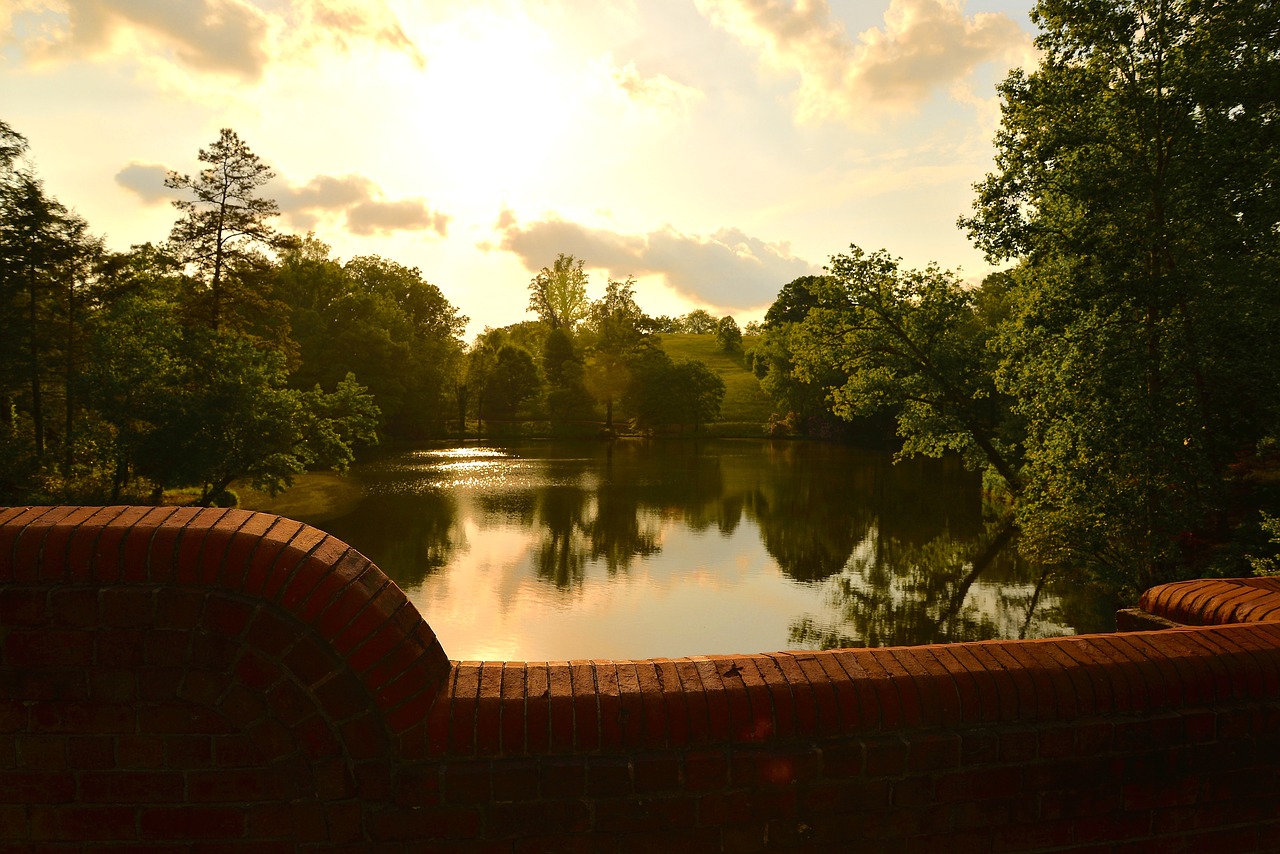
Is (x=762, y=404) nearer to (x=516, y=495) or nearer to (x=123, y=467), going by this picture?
(x=516, y=495)

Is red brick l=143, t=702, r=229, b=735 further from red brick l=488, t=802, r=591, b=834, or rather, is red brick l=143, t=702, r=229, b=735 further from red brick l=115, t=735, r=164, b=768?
red brick l=488, t=802, r=591, b=834

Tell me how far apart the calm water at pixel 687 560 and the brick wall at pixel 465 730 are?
29.4 feet

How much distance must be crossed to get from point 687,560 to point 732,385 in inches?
2220

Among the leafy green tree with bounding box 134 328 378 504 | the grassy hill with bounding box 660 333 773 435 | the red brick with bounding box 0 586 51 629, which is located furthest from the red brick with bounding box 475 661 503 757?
the grassy hill with bounding box 660 333 773 435

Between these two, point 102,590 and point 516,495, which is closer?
point 102,590

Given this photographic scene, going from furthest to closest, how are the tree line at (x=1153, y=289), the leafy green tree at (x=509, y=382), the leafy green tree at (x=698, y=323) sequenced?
the leafy green tree at (x=698, y=323)
the leafy green tree at (x=509, y=382)
the tree line at (x=1153, y=289)

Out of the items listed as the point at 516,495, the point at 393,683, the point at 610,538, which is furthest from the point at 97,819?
the point at 516,495

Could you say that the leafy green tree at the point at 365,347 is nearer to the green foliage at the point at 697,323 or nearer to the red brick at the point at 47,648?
the red brick at the point at 47,648

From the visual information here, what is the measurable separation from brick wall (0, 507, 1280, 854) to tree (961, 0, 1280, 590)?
10.5 meters

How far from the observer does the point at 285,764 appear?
74.7 inches

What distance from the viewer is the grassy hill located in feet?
202

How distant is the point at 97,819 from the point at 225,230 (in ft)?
85.1

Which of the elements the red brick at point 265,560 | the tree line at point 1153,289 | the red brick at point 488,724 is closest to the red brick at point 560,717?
the red brick at point 488,724

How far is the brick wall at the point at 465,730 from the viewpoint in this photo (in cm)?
184
